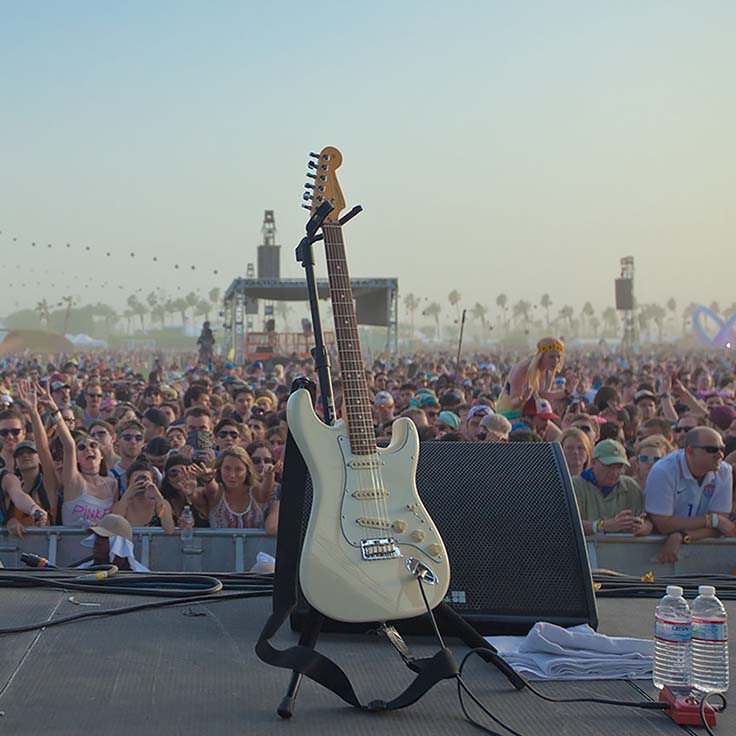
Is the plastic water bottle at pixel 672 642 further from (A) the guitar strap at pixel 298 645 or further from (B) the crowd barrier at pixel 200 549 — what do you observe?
(B) the crowd barrier at pixel 200 549

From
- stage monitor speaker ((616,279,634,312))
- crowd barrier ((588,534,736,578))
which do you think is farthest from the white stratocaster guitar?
stage monitor speaker ((616,279,634,312))

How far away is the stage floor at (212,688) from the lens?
2.71 metres

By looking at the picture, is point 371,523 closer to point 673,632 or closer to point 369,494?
point 369,494

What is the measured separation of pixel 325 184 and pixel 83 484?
4308 millimetres

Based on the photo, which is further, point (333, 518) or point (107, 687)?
point (333, 518)

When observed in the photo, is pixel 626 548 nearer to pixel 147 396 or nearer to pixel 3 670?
pixel 3 670

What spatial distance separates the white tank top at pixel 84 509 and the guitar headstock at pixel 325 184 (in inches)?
158

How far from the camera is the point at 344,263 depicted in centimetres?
361

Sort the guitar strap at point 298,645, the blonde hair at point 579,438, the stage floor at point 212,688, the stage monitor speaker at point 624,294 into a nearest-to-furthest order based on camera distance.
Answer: the stage floor at point 212,688
the guitar strap at point 298,645
the blonde hair at point 579,438
the stage monitor speaker at point 624,294

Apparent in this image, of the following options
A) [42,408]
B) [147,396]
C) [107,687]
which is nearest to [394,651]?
[107,687]

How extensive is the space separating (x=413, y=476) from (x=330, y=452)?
0.28 meters

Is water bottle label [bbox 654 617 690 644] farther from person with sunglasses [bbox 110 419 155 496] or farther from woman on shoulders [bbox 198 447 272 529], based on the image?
person with sunglasses [bbox 110 419 155 496]

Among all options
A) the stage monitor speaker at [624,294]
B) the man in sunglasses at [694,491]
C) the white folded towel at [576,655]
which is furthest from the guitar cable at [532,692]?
the stage monitor speaker at [624,294]

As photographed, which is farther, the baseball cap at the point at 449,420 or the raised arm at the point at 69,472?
the baseball cap at the point at 449,420
